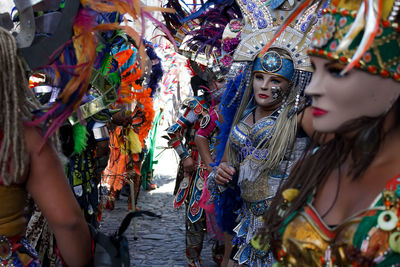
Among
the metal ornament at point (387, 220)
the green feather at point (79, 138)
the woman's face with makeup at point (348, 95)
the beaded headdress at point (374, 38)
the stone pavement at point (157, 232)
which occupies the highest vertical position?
the beaded headdress at point (374, 38)

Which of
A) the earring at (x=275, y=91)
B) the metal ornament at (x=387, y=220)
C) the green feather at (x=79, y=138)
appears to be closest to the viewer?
the metal ornament at (x=387, y=220)

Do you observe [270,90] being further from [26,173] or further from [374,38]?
[26,173]

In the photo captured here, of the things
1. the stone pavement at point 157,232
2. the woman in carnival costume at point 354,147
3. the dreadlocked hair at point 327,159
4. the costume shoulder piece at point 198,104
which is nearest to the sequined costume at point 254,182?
the dreadlocked hair at point 327,159

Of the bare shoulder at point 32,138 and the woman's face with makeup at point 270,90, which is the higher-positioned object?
the woman's face with makeup at point 270,90

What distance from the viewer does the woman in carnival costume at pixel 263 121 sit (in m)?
2.97

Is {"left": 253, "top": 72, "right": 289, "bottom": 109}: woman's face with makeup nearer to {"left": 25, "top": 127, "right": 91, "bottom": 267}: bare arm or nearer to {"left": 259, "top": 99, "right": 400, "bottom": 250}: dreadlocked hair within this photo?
{"left": 259, "top": 99, "right": 400, "bottom": 250}: dreadlocked hair

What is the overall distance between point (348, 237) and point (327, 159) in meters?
0.36

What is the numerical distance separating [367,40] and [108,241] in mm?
1251

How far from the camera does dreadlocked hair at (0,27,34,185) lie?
A: 166 cm

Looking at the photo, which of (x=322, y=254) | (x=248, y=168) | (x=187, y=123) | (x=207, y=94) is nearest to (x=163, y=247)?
(x=187, y=123)

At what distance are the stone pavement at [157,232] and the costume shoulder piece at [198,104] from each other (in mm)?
1662

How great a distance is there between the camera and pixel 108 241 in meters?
1.88

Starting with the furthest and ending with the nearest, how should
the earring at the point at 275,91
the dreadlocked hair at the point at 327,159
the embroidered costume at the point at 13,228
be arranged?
the earring at the point at 275,91 < the embroidered costume at the point at 13,228 < the dreadlocked hair at the point at 327,159

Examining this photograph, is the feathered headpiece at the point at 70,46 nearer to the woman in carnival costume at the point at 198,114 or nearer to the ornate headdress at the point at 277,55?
the ornate headdress at the point at 277,55
